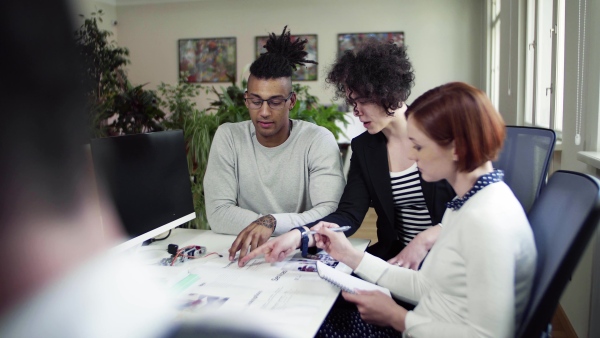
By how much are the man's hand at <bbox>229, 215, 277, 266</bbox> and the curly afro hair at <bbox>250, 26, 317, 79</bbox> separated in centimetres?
64

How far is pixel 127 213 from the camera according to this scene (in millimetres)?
1261

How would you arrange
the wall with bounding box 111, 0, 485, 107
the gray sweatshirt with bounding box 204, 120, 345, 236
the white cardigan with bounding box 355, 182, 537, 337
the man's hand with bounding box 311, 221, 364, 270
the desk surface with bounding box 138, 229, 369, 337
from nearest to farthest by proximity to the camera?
the white cardigan with bounding box 355, 182, 537, 337, the desk surface with bounding box 138, 229, 369, 337, the man's hand with bounding box 311, 221, 364, 270, the gray sweatshirt with bounding box 204, 120, 345, 236, the wall with bounding box 111, 0, 485, 107

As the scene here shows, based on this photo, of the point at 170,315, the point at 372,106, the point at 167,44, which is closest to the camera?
the point at 170,315

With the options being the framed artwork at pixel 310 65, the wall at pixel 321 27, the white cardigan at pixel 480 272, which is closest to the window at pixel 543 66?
the white cardigan at pixel 480 272

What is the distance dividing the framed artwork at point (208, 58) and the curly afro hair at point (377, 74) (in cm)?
617

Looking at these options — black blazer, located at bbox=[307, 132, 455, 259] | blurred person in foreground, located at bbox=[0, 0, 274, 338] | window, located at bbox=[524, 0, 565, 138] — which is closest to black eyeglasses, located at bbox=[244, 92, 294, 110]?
black blazer, located at bbox=[307, 132, 455, 259]

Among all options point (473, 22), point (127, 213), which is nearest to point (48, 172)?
point (127, 213)

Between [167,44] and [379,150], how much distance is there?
7.02 meters

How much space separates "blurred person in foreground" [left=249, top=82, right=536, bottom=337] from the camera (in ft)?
2.88

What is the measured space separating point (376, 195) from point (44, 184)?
163cm

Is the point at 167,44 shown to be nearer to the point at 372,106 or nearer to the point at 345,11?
the point at 345,11

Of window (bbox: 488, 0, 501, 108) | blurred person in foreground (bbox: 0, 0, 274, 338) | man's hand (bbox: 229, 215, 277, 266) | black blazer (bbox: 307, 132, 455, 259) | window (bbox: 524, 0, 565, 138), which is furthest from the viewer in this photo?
window (bbox: 488, 0, 501, 108)

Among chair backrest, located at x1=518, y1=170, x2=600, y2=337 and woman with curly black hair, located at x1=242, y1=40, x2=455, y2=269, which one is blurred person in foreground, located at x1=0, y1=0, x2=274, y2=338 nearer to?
chair backrest, located at x1=518, y1=170, x2=600, y2=337

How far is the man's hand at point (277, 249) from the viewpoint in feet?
4.42
